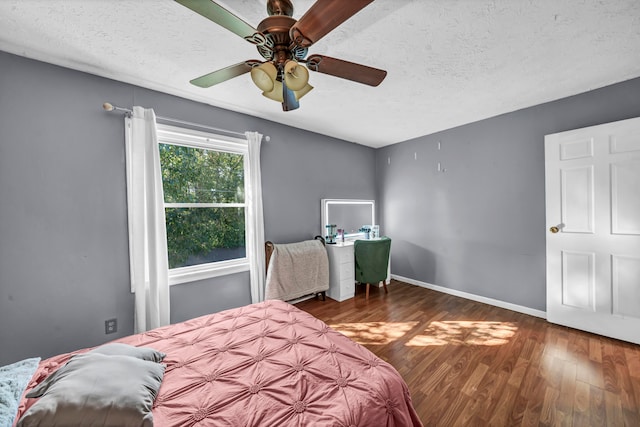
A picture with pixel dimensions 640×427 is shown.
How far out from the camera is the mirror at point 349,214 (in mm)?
3639

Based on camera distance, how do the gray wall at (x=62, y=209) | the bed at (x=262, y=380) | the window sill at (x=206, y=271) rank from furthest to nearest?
the window sill at (x=206, y=271) → the gray wall at (x=62, y=209) → the bed at (x=262, y=380)

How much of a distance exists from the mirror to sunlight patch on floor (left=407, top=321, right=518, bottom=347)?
71.6 inches

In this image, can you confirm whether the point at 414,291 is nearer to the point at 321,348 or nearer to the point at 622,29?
the point at 321,348

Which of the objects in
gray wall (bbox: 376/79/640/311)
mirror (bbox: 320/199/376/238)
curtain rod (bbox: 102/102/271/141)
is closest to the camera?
curtain rod (bbox: 102/102/271/141)

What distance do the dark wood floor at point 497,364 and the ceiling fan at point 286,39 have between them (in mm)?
2131

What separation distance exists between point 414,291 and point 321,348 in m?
2.79

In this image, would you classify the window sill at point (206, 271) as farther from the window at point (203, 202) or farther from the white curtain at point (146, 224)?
the white curtain at point (146, 224)

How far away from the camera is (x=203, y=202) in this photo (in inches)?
102

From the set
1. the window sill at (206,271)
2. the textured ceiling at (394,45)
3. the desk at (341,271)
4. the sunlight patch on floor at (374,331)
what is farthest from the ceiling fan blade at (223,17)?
the desk at (341,271)

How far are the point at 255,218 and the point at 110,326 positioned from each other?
5.10 ft

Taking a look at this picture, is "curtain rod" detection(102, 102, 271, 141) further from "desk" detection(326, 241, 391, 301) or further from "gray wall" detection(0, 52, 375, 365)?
"desk" detection(326, 241, 391, 301)

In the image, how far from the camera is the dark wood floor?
58.4 inches

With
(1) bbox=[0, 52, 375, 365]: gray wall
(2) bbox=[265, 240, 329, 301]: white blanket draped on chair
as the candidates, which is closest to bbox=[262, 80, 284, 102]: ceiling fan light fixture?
(1) bbox=[0, 52, 375, 365]: gray wall

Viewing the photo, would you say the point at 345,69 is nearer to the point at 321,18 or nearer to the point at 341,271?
the point at 321,18
